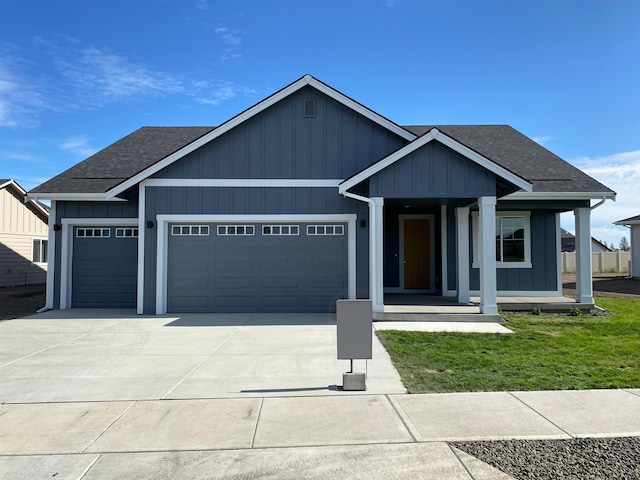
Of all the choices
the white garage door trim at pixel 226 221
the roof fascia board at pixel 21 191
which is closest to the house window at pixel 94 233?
the white garage door trim at pixel 226 221

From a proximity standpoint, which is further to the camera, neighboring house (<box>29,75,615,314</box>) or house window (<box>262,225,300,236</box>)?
house window (<box>262,225,300,236</box>)

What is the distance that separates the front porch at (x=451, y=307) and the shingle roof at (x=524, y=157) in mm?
3050

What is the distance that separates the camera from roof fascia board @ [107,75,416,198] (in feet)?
39.2

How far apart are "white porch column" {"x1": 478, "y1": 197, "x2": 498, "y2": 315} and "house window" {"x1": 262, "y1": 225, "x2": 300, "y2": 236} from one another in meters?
4.70

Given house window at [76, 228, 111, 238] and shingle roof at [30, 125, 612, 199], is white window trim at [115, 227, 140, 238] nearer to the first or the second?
house window at [76, 228, 111, 238]

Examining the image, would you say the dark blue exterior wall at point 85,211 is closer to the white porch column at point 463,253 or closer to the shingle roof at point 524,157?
the shingle roof at point 524,157

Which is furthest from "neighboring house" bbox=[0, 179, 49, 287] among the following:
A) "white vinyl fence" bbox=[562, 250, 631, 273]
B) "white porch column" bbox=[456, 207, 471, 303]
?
"white vinyl fence" bbox=[562, 250, 631, 273]

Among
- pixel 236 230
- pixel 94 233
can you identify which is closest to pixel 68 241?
pixel 94 233

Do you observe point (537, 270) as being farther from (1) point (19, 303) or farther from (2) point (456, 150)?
(1) point (19, 303)

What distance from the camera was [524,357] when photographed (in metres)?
7.30

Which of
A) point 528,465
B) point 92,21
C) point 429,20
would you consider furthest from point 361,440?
point 92,21

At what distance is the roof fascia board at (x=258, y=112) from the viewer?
1194 cm

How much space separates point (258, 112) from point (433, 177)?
4.92 m

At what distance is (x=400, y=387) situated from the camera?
19.1ft
